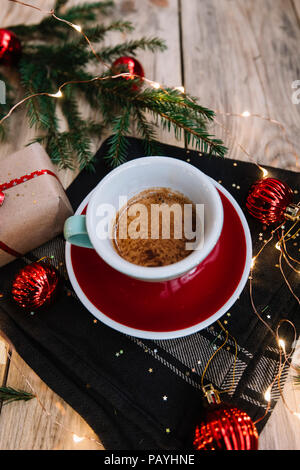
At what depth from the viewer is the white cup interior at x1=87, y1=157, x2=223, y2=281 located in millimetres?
524

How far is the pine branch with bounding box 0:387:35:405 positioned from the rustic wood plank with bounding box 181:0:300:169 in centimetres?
70

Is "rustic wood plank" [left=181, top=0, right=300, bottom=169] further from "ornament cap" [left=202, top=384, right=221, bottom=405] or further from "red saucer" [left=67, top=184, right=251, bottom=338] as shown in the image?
"ornament cap" [left=202, top=384, right=221, bottom=405]

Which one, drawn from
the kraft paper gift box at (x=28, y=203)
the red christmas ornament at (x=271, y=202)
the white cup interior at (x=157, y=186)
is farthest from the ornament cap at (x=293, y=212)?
the kraft paper gift box at (x=28, y=203)

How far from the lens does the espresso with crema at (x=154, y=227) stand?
648mm

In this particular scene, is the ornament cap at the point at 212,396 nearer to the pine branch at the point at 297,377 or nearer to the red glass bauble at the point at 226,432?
the red glass bauble at the point at 226,432

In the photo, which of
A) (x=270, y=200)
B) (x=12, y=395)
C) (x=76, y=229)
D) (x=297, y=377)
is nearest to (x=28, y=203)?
(x=76, y=229)

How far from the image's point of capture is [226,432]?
1.75 ft

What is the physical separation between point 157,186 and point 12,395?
0.49 metres

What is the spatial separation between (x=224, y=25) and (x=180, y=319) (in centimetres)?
88

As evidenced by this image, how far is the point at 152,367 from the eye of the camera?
24.7 inches

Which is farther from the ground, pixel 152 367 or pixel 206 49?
pixel 206 49

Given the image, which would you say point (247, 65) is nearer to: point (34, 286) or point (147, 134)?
point (147, 134)
